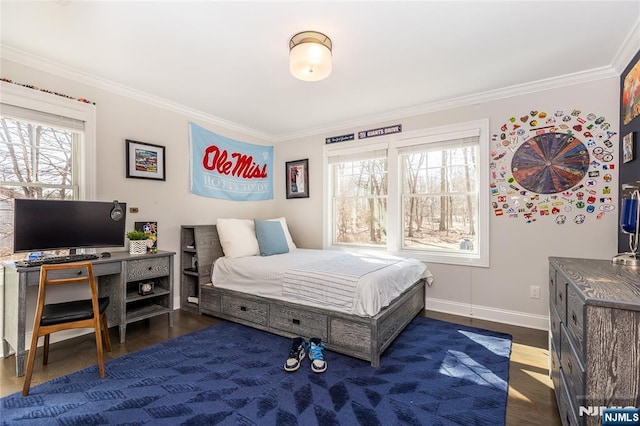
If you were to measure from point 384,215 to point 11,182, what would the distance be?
150 inches

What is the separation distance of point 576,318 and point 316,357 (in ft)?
5.21

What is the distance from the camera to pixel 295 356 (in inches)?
88.0

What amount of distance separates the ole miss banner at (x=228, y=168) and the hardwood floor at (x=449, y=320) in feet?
Result: 5.46

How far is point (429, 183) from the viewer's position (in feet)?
12.1

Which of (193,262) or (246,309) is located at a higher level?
(193,262)

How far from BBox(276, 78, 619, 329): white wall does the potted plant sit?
3.21 meters

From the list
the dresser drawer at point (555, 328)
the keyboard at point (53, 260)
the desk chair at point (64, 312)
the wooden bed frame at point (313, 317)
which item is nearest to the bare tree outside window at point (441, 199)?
the wooden bed frame at point (313, 317)

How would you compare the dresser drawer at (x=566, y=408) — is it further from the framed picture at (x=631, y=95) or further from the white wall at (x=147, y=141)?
the white wall at (x=147, y=141)

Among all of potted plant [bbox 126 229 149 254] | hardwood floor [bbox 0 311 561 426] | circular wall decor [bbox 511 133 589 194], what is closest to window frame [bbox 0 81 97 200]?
potted plant [bbox 126 229 149 254]

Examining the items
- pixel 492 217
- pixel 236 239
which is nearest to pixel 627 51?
pixel 492 217

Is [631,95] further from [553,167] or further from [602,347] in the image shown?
[602,347]

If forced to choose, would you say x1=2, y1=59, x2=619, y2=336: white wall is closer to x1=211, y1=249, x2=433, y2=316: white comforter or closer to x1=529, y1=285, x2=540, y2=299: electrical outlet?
x1=529, y1=285, x2=540, y2=299: electrical outlet

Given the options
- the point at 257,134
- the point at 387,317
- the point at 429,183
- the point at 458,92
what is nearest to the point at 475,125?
the point at 458,92

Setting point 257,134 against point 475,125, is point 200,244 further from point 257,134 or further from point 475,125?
point 475,125
